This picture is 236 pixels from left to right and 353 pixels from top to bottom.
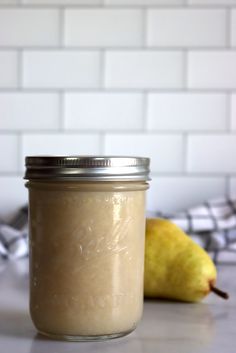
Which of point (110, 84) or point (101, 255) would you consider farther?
point (110, 84)

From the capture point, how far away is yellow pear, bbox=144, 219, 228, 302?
626 mm

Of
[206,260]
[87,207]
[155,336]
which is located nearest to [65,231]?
[87,207]

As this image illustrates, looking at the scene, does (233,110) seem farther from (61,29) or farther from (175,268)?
(175,268)

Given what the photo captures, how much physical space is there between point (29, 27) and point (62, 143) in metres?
0.27

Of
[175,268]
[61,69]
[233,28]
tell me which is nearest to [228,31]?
[233,28]

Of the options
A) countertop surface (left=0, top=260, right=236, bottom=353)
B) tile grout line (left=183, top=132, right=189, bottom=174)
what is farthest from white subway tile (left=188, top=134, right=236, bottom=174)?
countertop surface (left=0, top=260, right=236, bottom=353)

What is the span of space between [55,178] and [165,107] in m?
0.87

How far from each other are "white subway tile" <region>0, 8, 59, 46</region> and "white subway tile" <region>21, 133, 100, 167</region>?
8.2 inches

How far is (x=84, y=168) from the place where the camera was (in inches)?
17.7

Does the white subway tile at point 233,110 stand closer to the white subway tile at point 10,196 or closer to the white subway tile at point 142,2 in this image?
the white subway tile at point 142,2

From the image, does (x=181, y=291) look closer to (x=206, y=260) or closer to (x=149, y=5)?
(x=206, y=260)

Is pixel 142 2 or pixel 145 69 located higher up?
pixel 142 2

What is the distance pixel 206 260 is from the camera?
635 mm

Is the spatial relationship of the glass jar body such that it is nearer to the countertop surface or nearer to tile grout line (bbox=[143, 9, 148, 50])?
the countertop surface
